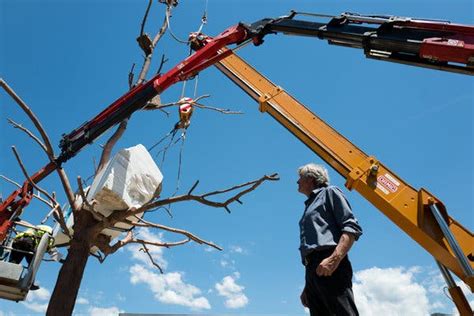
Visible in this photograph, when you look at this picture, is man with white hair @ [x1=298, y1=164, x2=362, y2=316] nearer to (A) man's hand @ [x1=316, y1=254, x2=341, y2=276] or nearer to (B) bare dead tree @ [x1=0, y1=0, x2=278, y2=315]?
(A) man's hand @ [x1=316, y1=254, x2=341, y2=276]

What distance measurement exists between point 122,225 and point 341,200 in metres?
2.99

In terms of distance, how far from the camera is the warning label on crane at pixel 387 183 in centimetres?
416

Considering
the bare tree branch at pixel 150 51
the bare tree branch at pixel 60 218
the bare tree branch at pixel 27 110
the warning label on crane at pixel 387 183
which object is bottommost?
the bare tree branch at pixel 60 218

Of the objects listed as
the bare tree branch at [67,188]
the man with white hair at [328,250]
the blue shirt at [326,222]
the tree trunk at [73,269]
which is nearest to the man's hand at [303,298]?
the man with white hair at [328,250]

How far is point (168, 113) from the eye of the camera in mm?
5988

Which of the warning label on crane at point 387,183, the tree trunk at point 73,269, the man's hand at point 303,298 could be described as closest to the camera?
the man's hand at point 303,298

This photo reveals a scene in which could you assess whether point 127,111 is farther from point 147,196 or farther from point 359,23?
point 359,23

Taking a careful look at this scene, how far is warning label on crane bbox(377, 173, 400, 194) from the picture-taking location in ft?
13.6

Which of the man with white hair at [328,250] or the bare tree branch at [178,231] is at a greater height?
the bare tree branch at [178,231]

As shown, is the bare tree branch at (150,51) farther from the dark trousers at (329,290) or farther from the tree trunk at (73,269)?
the dark trousers at (329,290)

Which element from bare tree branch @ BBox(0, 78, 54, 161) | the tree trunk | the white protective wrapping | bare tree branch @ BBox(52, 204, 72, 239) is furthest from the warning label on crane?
bare tree branch @ BBox(0, 78, 54, 161)

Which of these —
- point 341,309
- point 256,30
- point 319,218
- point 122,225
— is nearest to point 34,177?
point 122,225

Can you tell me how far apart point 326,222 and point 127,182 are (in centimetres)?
245

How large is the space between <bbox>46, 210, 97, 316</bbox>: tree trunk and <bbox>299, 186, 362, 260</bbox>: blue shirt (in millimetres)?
2785
